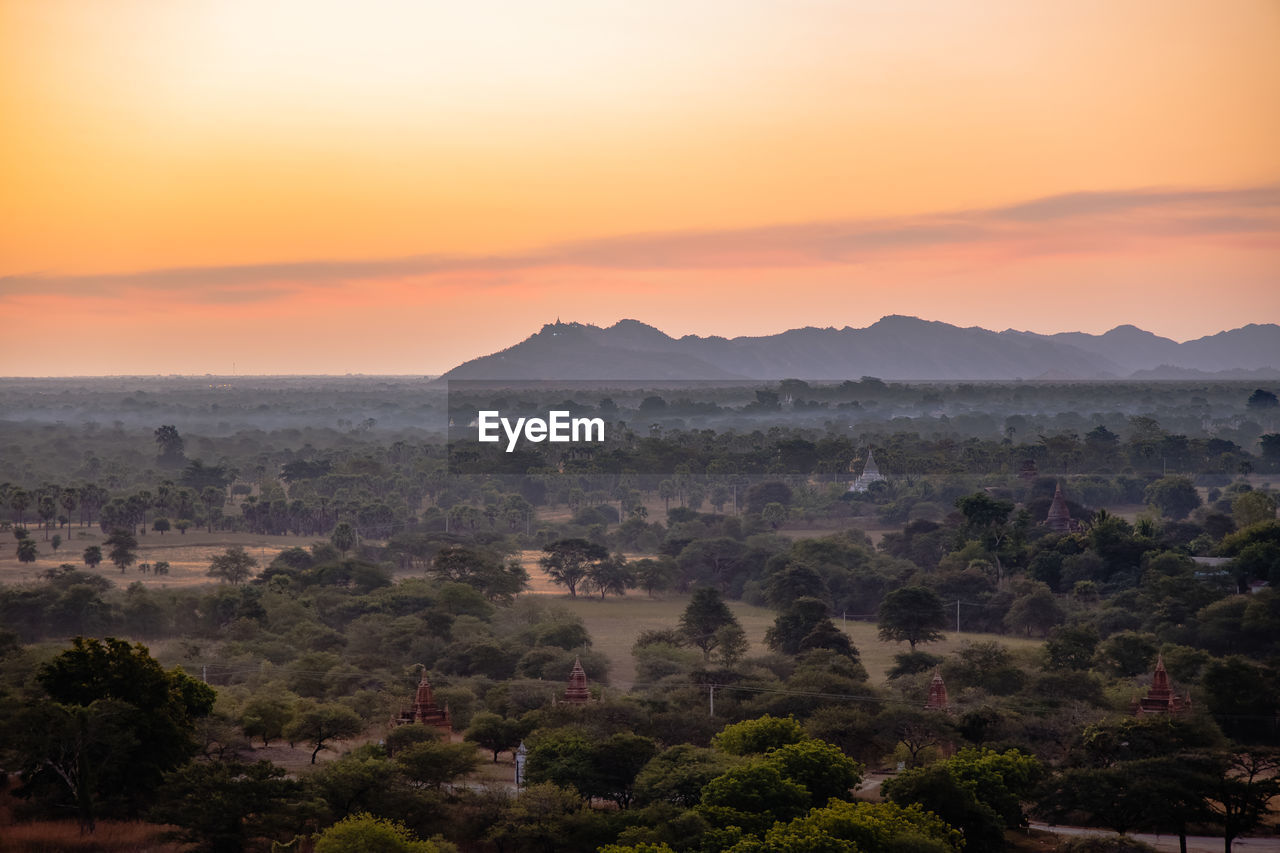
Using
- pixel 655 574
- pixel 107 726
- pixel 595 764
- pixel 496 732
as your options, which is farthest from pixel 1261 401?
pixel 107 726

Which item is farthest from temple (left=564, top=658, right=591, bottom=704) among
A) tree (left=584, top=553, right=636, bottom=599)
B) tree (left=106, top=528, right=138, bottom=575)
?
tree (left=106, top=528, right=138, bottom=575)

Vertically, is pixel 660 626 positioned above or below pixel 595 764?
below

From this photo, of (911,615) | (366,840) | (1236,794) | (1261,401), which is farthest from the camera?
(1261,401)

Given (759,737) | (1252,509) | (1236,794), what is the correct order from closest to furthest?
1. (1236,794)
2. (759,737)
3. (1252,509)

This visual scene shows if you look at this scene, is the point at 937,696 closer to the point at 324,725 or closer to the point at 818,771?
the point at 818,771

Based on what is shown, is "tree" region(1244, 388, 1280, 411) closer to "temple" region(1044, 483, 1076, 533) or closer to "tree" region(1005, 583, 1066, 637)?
"temple" region(1044, 483, 1076, 533)
